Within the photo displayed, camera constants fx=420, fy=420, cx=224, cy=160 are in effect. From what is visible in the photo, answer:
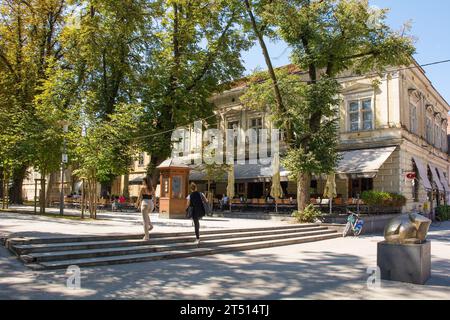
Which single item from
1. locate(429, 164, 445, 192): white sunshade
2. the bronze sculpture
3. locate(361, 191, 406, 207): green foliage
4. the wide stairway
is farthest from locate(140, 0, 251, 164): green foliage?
the bronze sculpture

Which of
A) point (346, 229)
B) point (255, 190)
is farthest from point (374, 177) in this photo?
point (255, 190)

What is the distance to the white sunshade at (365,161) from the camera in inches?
921

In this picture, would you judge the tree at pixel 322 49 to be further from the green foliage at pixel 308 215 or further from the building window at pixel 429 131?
the building window at pixel 429 131

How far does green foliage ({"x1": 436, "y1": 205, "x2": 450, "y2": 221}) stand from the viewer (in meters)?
30.5

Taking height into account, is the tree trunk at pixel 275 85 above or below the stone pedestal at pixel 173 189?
above

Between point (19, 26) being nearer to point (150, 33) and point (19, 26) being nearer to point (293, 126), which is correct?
point (150, 33)

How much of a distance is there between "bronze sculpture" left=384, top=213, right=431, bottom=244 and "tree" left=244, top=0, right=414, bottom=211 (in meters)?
10.9

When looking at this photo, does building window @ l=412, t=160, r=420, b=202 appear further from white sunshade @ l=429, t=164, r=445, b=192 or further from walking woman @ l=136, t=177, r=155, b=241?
walking woman @ l=136, t=177, r=155, b=241

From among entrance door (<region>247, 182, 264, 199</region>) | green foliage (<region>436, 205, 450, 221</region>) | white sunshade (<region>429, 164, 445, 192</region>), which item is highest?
white sunshade (<region>429, 164, 445, 192</region>)

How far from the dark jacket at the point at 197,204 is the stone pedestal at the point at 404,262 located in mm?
5142

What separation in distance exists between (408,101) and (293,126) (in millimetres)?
11554

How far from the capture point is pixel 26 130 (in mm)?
20438

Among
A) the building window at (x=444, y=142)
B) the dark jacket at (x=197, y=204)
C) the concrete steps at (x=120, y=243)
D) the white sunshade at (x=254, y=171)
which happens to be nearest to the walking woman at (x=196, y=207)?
the dark jacket at (x=197, y=204)
